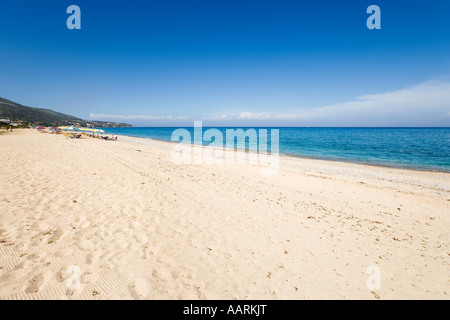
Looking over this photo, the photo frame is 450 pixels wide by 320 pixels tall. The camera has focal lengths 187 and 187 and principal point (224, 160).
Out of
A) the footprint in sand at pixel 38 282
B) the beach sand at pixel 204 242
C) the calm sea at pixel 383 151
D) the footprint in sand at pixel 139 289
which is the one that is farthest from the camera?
the calm sea at pixel 383 151

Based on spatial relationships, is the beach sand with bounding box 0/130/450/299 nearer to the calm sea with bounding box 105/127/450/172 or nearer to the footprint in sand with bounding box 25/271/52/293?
the footprint in sand with bounding box 25/271/52/293

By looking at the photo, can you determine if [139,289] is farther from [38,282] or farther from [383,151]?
[383,151]

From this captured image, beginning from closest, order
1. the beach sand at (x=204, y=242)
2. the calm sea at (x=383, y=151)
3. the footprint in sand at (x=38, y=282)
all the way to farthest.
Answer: the footprint in sand at (x=38, y=282), the beach sand at (x=204, y=242), the calm sea at (x=383, y=151)

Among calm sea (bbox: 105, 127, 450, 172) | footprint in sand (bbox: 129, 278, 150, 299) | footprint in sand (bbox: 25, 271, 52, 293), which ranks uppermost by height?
calm sea (bbox: 105, 127, 450, 172)

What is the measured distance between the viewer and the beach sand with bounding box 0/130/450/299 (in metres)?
3.75

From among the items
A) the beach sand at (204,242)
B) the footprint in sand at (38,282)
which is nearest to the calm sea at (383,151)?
the beach sand at (204,242)

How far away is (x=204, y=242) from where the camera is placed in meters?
5.30

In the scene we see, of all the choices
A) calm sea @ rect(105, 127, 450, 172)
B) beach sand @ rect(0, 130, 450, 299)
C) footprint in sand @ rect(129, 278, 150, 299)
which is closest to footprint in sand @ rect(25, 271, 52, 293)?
beach sand @ rect(0, 130, 450, 299)

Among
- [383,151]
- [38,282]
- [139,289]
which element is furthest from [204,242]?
[383,151]

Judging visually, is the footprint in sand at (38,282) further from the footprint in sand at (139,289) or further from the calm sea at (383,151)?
the calm sea at (383,151)

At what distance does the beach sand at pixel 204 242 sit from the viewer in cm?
375

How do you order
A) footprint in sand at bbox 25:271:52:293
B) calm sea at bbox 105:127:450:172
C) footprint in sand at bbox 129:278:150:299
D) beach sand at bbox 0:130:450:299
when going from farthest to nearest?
calm sea at bbox 105:127:450:172
beach sand at bbox 0:130:450:299
footprint in sand at bbox 129:278:150:299
footprint in sand at bbox 25:271:52:293

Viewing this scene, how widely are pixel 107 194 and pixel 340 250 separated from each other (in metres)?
8.70
